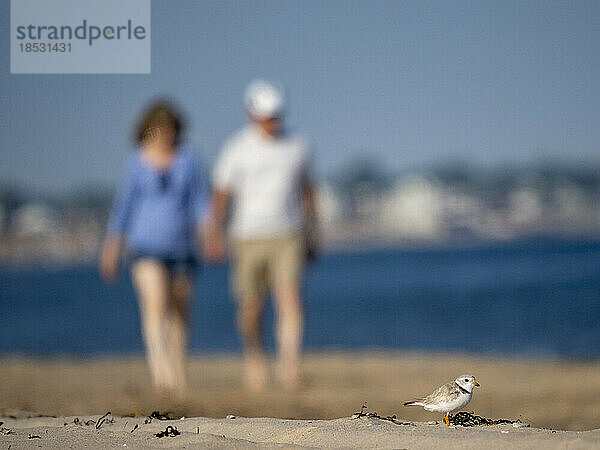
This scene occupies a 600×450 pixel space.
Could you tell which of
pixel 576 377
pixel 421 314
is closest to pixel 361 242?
pixel 421 314

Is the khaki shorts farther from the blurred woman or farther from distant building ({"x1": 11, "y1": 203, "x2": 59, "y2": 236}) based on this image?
distant building ({"x1": 11, "y1": 203, "x2": 59, "y2": 236})

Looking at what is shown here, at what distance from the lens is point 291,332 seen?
19.4ft

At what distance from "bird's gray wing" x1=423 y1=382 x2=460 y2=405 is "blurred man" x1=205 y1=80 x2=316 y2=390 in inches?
98.8

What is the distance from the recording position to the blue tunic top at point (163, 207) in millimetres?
5703

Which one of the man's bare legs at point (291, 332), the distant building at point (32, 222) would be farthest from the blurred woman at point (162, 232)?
the distant building at point (32, 222)

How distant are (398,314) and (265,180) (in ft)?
59.5

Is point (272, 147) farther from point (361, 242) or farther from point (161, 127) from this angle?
point (361, 242)

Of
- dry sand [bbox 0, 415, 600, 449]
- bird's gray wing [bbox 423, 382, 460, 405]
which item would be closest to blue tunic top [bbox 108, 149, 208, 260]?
dry sand [bbox 0, 415, 600, 449]

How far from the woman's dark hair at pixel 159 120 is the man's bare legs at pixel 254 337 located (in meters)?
1.07

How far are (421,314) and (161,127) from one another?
18.1 meters

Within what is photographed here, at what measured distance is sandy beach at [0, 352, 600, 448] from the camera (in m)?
3.38

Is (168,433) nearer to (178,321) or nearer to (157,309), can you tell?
(157,309)

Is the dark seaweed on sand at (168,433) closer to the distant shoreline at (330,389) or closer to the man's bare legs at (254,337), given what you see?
the distant shoreline at (330,389)

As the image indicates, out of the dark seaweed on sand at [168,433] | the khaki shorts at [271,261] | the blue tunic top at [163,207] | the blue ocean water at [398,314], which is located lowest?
the blue ocean water at [398,314]
